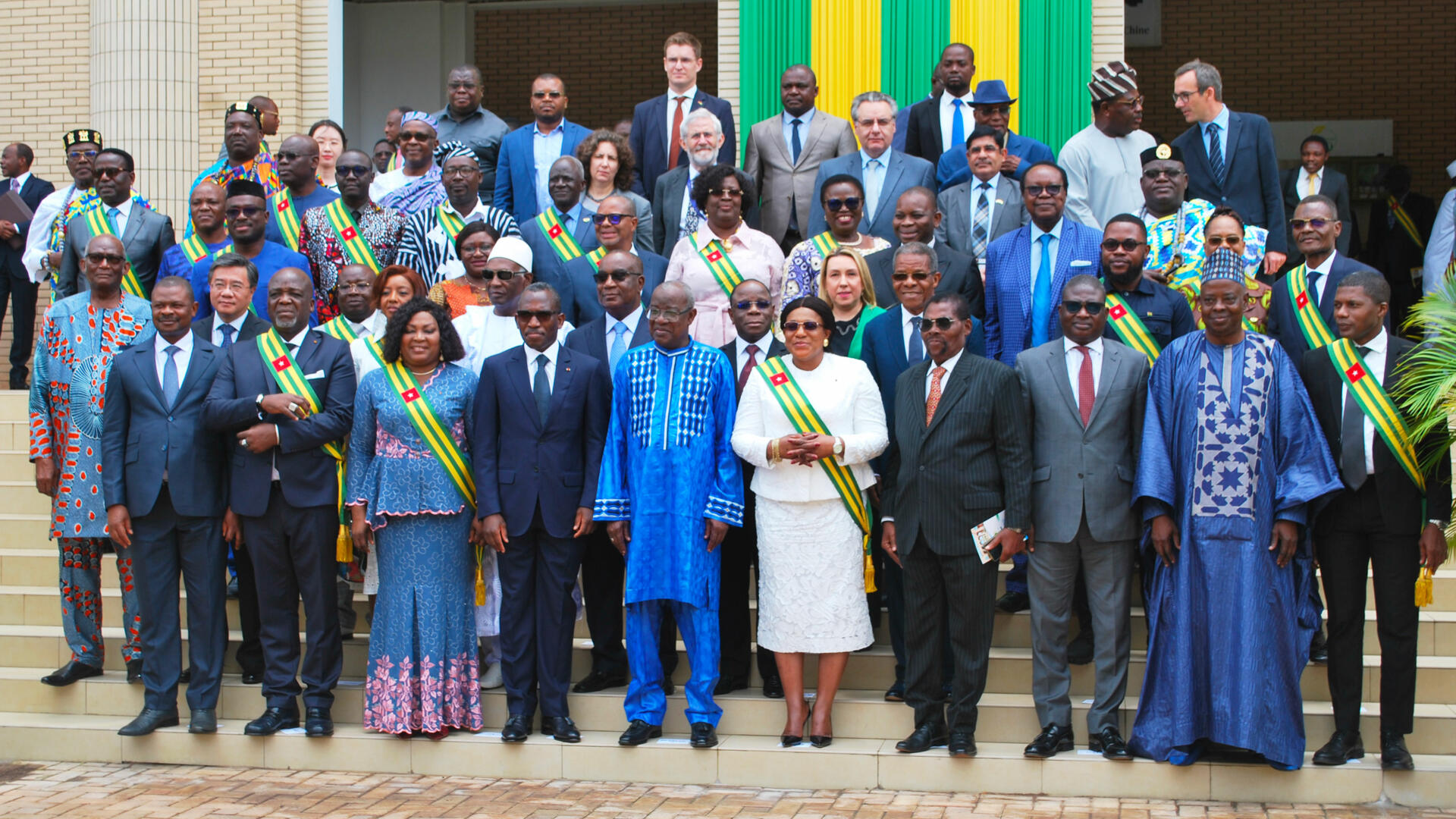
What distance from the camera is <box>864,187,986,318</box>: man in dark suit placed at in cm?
739

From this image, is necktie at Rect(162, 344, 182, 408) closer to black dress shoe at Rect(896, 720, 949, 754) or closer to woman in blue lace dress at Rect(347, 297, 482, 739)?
woman in blue lace dress at Rect(347, 297, 482, 739)

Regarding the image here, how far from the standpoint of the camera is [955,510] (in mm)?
6277

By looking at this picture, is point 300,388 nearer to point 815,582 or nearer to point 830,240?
point 815,582

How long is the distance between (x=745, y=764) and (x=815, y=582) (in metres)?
0.85

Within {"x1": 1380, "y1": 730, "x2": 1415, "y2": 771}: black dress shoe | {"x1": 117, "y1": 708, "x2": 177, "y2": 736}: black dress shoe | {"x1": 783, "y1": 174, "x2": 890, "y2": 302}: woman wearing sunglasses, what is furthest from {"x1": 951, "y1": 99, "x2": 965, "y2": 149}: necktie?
{"x1": 117, "y1": 708, "x2": 177, "y2": 736}: black dress shoe

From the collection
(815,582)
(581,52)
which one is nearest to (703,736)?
(815,582)

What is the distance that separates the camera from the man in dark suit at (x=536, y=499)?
6.60m

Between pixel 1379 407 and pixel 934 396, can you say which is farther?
pixel 934 396

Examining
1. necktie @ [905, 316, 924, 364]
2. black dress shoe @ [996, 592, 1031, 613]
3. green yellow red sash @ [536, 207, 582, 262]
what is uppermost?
green yellow red sash @ [536, 207, 582, 262]

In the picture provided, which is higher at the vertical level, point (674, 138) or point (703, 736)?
point (674, 138)

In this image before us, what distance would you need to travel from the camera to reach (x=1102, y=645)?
247 inches

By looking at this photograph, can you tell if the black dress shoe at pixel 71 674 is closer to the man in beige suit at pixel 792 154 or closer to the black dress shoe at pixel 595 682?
the black dress shoe at pixel 595 682

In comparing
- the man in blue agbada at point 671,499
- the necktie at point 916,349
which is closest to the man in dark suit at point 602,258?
the man in blue agbada at point 671,499

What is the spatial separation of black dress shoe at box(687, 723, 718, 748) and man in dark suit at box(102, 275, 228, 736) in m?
2.30
